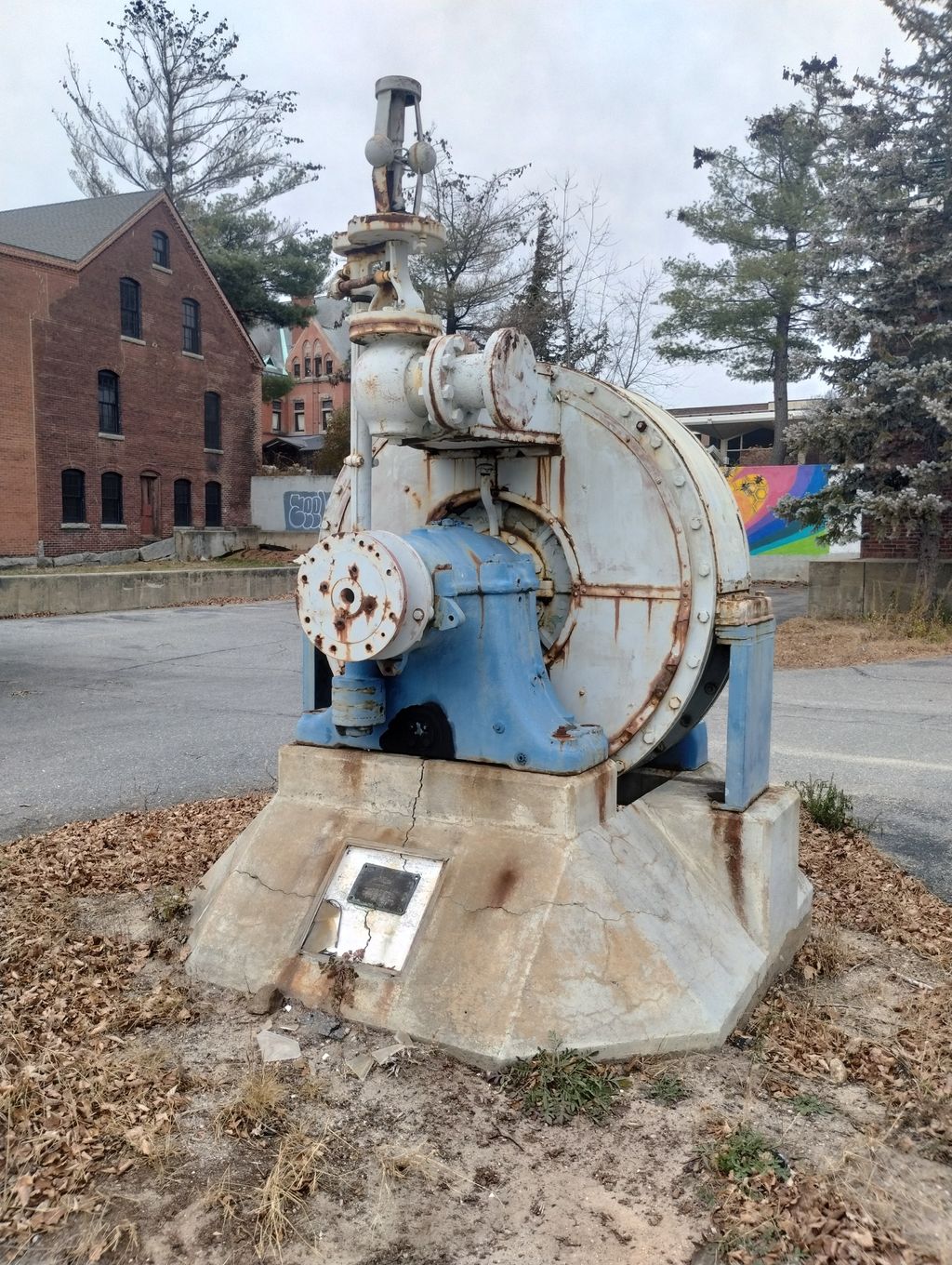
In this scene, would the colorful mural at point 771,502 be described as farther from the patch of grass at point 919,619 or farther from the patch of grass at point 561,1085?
the patch of grass at point 561,1085

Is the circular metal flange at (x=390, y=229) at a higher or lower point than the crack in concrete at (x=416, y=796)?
higher

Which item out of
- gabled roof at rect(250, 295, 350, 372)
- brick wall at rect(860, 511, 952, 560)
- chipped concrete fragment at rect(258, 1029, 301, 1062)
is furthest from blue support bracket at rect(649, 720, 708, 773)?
gabled roof at rect(250, 295, 350, 372)

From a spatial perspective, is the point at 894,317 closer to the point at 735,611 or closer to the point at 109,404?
the point at 735,611

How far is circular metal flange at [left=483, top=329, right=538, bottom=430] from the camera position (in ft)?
10.1

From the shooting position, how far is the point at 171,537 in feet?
91.5

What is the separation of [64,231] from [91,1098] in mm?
27991

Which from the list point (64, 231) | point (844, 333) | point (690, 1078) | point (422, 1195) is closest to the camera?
point (422, 1195)

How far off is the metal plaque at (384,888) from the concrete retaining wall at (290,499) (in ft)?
90.2

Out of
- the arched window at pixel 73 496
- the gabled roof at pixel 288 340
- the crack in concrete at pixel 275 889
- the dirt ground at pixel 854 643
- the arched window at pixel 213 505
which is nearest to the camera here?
the crack in concrete at pixel 275 889

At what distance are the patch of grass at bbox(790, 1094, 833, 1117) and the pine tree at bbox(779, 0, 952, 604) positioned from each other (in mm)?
12224

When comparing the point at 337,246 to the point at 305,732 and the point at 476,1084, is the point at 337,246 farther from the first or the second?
the point at 476,1084

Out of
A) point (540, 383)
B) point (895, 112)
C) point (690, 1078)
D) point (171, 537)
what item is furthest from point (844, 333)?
point (171, 537)

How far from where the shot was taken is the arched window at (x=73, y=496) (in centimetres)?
2481

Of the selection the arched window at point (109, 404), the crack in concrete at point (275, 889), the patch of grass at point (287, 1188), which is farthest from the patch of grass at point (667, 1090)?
the arched window at point (109, 404)
